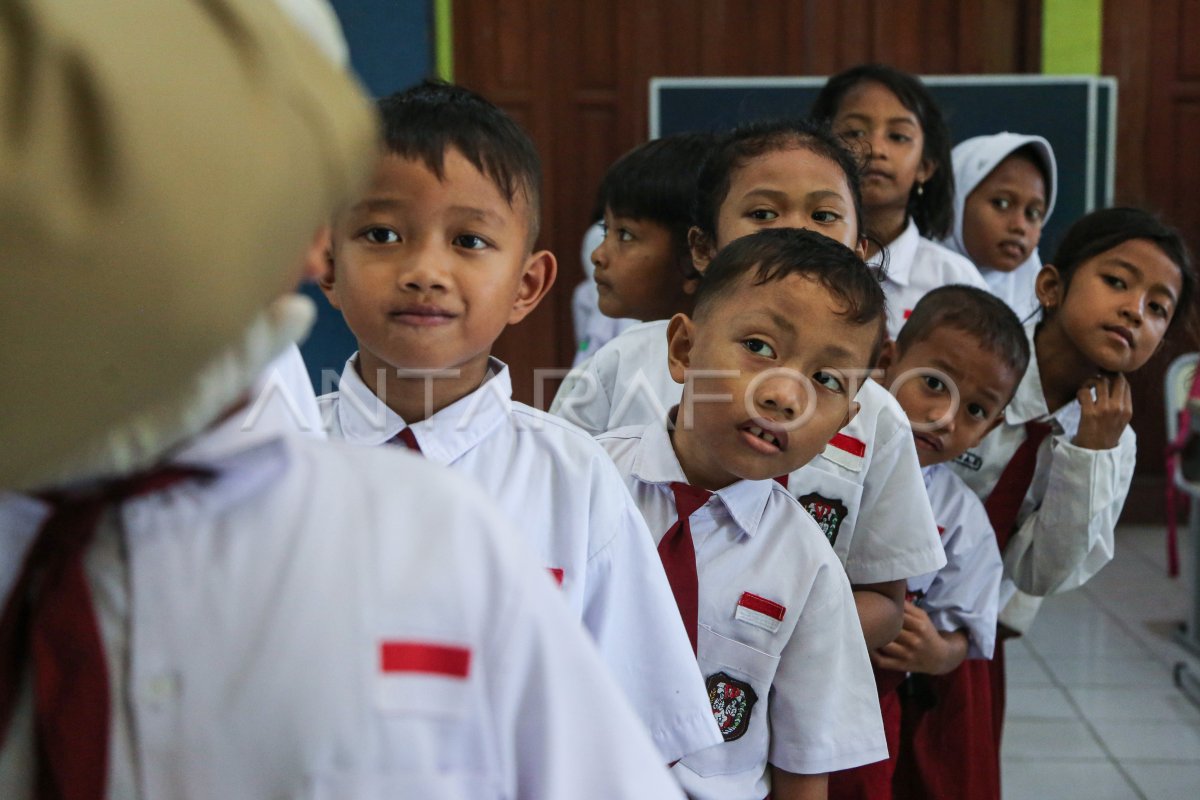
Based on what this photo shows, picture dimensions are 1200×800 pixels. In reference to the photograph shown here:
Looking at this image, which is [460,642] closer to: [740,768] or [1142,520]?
[740,768]

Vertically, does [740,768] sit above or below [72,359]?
below

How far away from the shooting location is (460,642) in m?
0.56

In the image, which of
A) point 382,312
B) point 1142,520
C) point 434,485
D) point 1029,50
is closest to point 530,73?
point 1029,50

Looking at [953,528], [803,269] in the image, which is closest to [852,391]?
[803,269]

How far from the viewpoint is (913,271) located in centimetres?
236

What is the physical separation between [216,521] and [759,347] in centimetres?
93

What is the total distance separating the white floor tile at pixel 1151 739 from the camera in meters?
3.02

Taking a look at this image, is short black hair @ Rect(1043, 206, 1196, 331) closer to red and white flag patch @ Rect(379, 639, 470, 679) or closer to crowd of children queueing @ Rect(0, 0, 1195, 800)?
crowd of children queueing @ Rect(0, 0, 1195, 800)

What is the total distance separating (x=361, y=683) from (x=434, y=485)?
0.34ft

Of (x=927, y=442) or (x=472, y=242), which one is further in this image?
(x=927, y=442)

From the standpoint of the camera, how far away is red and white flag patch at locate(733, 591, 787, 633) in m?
1.34

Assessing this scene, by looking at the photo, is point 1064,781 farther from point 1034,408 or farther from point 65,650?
point 65,650

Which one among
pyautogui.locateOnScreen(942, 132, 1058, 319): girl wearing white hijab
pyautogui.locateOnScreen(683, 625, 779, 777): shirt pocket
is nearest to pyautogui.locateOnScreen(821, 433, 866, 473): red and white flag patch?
pyautogui.locateOnScreen(683, 625, 779, 777): shirt pocket

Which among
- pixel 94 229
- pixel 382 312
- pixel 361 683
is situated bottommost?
pixel 361 683
